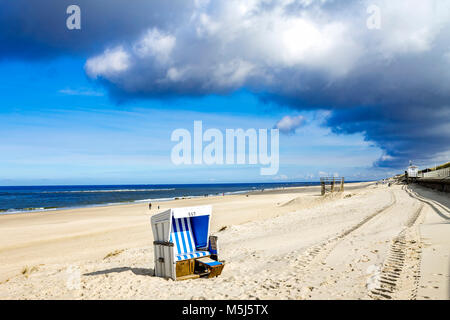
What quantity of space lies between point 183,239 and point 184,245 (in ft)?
0.50

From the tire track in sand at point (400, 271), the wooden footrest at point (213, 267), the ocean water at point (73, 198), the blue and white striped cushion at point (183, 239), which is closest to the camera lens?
the tire track in sand at point (400, 271)

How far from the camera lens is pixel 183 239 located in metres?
7.70

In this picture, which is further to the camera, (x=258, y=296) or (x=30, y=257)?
(x=30, y=257)

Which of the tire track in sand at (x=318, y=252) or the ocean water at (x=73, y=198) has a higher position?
the tire track in sand at (x=318, y=252)

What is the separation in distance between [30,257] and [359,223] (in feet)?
47.9

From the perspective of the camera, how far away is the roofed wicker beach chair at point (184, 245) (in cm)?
702

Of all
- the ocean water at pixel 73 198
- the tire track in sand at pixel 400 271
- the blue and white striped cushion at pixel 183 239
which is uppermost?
the blue and white striped cushion at pixel 183 239

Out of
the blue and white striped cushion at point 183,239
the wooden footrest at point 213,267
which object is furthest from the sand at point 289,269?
the blue and white striped cushion at point 183,239

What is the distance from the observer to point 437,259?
6715 millimetres

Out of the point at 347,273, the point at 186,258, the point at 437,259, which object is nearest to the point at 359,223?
the point at 437,259

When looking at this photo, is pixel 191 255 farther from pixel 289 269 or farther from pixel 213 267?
pixel 289 269

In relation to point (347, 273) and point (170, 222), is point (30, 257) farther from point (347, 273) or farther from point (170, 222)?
point (347, 273)

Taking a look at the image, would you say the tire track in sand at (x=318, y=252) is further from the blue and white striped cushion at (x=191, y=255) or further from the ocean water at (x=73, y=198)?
the ocean water at (x=73, y=198)
